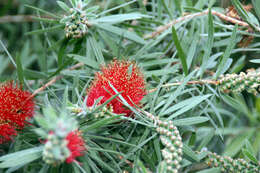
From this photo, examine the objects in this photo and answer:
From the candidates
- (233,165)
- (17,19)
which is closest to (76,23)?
(233,165)

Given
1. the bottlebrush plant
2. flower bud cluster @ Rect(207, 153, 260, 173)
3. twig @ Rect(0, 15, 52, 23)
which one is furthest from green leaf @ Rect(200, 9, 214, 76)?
twig @ Rect(0, 15, 52, 23)

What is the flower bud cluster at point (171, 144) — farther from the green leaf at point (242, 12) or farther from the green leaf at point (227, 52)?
the green leaf at point (242, 12)

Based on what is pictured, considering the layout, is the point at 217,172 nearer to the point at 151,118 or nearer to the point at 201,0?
the point at 151,118

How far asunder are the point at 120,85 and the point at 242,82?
44 centimetres

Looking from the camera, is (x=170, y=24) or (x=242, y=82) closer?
(x=242, y=82)

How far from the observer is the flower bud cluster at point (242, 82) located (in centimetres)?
98

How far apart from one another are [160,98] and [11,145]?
59cm

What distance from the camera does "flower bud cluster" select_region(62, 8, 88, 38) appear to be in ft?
3.60

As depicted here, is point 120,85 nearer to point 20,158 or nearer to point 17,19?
point 20,158

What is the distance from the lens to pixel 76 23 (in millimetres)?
1108

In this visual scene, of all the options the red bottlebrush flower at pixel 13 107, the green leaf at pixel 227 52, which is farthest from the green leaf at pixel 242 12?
the red bottlebrush flower at pixel 13 107

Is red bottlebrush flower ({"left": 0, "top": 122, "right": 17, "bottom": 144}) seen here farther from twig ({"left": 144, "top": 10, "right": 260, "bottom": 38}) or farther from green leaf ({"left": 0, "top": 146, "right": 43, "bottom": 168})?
twig ({"left": 144, "top": 10, "right": 260, "bottom": 38})

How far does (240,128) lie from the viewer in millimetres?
1708

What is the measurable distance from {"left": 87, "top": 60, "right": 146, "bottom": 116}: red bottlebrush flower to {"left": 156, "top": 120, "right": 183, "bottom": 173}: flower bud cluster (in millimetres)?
136
